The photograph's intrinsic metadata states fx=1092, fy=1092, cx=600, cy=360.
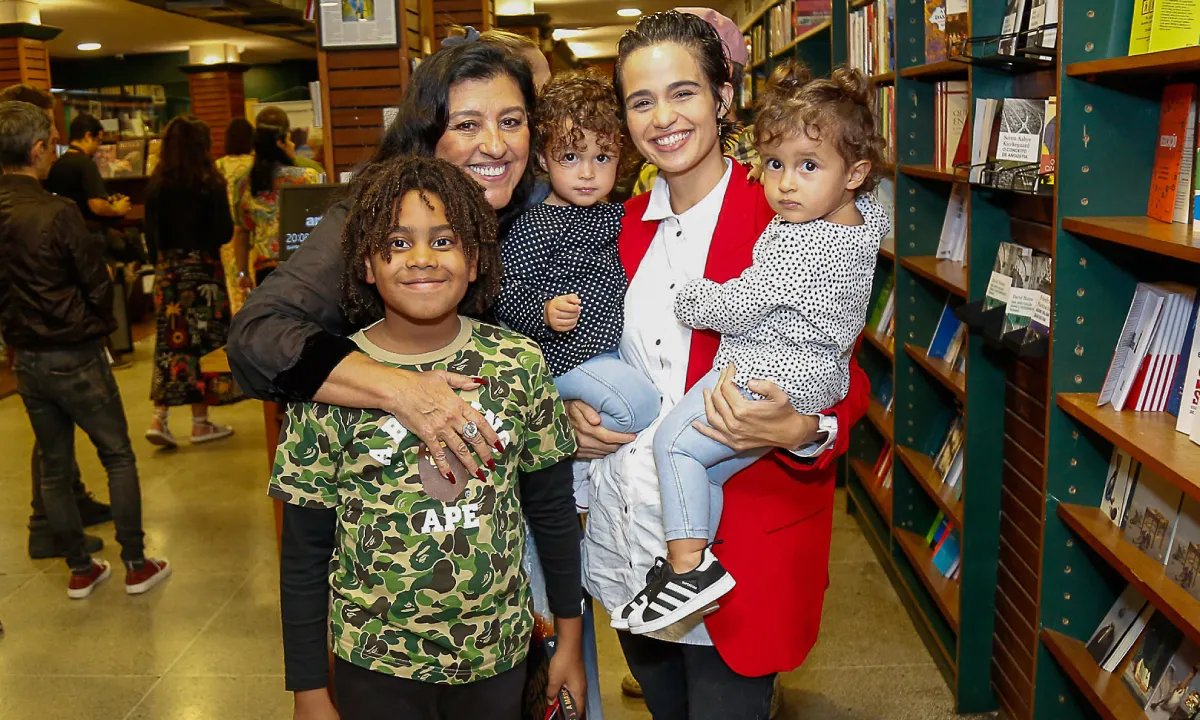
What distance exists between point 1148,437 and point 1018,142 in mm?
823

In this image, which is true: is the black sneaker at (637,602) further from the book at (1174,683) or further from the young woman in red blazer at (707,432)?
the book at (1174,683)

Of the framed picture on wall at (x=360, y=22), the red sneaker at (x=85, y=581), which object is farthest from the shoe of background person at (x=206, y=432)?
the framed picture on wall at (x=360, y=22)

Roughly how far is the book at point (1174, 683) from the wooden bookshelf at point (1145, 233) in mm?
764

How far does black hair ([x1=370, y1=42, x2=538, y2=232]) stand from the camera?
1869 millimetres

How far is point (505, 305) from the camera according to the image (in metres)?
2.01

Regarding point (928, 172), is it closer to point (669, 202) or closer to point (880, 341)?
point (880, 341)

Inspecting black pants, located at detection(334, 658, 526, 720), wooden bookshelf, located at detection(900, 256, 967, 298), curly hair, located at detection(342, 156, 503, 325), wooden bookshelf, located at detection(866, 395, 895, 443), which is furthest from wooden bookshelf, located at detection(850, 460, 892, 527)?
curly hair, located at detection(342, 156, 503, 325)

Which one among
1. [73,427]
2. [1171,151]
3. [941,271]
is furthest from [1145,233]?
[73,427]

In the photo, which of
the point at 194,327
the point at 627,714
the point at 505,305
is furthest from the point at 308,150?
the point at 505,305

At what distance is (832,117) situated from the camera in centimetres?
180

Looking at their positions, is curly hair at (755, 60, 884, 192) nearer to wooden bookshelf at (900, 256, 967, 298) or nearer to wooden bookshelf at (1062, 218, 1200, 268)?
wooden bookshelf at (1062, 218, 1200, 268)

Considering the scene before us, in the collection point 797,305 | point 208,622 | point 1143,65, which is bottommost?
point 208,622

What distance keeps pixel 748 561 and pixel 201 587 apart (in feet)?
10.3

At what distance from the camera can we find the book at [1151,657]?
2.19 meters
